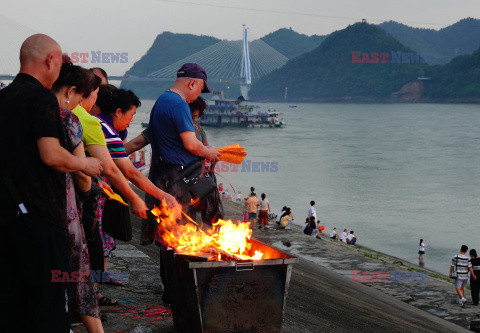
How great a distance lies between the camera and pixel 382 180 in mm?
59031

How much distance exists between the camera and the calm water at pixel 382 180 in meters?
37.8

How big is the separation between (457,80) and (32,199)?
187m

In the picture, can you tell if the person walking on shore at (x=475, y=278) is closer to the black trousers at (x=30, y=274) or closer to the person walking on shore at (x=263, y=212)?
the person walking on shore at (x=263, y=212)

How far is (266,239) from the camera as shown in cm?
2041

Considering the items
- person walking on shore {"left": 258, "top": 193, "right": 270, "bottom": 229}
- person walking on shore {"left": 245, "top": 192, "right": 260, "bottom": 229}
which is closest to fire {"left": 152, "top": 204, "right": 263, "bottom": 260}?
person walking on shore {"left": 258, "top": 193, "right": 270, "bottom": 229}

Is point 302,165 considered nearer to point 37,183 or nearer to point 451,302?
point 451,302

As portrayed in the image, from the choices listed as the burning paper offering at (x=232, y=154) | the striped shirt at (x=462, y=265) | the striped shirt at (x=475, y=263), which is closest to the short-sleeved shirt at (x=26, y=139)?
the burning paper offering at (x=232, y=154)

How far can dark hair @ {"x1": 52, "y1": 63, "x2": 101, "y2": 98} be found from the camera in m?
3.68

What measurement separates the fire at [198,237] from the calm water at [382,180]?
2625 centimetres

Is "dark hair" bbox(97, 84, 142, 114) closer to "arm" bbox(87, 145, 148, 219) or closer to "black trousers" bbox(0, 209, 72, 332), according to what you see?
"arm" bbox(87, 145, 148, 219)

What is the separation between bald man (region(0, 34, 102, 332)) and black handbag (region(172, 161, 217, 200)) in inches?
70.6

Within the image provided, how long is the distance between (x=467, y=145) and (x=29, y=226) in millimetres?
93734

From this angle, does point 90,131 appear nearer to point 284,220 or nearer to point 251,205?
point 251,205

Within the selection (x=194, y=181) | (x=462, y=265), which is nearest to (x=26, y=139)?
(x=194, y=181)
